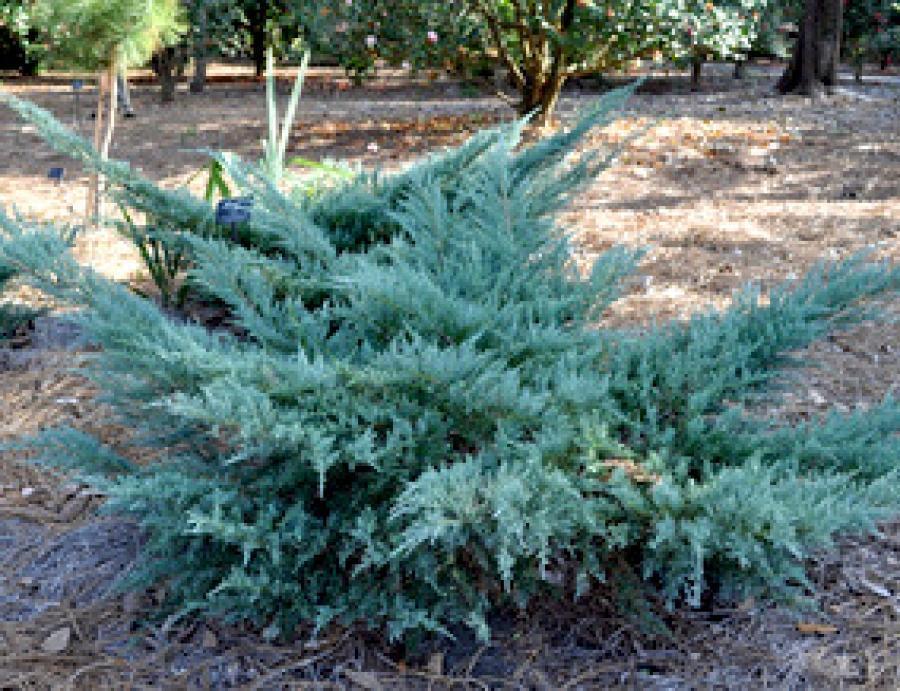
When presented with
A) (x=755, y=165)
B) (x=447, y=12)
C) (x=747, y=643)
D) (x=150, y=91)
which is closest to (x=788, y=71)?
(x=755, y=165)

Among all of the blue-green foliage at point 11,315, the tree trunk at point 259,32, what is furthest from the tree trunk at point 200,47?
the blue-green foliage at point 11,315

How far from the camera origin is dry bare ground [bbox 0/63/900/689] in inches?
72.3

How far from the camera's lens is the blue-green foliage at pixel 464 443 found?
154 cm

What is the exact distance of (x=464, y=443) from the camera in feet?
6.02

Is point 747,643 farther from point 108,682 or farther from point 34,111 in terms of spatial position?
point 34,111

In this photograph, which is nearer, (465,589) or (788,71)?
(465,589)

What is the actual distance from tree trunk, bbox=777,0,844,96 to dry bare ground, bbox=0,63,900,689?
3342 mm

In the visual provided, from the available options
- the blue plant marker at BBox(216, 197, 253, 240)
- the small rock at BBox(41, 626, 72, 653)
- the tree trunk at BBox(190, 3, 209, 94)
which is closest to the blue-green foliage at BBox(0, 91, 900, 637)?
the small rock at BBox(41, 626, 72, 653)

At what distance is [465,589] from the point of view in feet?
5.61

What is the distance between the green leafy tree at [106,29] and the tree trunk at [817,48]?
23.9 feet

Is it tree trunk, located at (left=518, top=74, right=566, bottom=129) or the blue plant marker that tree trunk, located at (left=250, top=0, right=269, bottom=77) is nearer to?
tree trunk, located at (left=518, top=74, right=566, bottom=129)

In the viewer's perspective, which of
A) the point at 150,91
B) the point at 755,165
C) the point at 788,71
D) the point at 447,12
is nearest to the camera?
the point at 755,165

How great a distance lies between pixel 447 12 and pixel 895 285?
572cm

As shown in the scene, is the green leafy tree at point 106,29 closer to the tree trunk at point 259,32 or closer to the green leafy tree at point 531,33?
the green leafy tree at point 531,33
